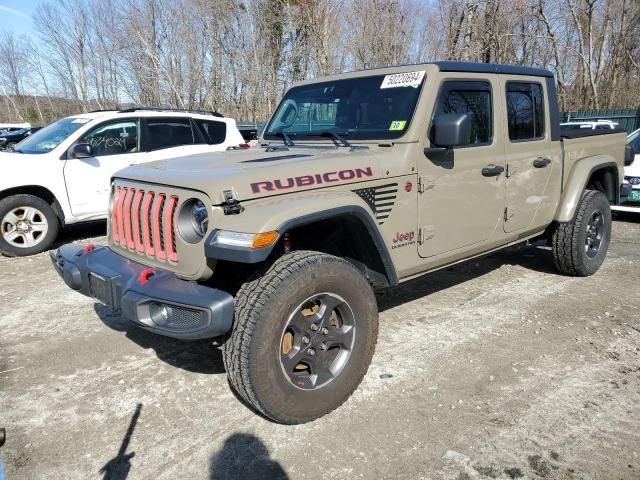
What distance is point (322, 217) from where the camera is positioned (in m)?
2.84

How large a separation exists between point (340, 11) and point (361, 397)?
68.1 feet

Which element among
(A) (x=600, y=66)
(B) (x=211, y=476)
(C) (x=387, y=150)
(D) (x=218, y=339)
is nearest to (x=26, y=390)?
(D) (x=218, y=339)

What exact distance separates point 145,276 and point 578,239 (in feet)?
13.8

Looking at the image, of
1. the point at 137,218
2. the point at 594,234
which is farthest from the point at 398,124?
the point at 594,234

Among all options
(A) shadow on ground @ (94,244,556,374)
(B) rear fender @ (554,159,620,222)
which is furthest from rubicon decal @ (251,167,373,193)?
(B) rear fender @ (554,159,620,222)

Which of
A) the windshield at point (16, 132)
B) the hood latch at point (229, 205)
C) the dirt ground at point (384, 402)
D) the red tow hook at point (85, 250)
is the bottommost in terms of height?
the dirt ground at point (384, 402)

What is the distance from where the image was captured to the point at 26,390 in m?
3.40

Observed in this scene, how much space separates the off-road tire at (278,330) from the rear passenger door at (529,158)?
2.01 metres

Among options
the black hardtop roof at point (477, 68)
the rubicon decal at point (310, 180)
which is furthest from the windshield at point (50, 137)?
the rubicon decal at point (310, 180)

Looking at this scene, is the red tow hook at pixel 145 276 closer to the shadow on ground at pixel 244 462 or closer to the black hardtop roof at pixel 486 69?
the shadow on ground at pixel 244 462

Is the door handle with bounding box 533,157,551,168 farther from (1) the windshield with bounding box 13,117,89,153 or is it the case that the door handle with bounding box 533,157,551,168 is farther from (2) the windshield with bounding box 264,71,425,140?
(1) the windshield with bounding box 13,117,89,153

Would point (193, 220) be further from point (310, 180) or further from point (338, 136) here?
point (338, 136)

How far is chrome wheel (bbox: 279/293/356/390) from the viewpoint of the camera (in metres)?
2.90

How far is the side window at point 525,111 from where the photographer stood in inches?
172
